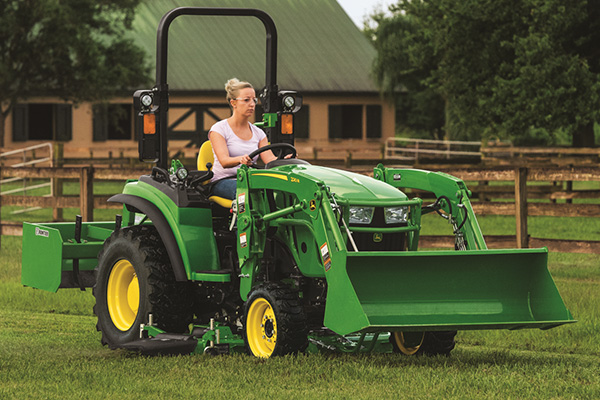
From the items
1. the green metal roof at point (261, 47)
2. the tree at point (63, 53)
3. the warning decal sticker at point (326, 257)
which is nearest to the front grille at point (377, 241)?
the warning decal sticker at point (326, 257)

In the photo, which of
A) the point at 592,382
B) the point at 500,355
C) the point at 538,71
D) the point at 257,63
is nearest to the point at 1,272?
the point at 500,355

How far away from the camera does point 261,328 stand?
782 centimetres

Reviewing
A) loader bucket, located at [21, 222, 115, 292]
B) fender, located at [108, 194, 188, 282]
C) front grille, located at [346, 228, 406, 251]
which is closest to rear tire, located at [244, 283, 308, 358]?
front grille, located at [346, 228, 406, 251]

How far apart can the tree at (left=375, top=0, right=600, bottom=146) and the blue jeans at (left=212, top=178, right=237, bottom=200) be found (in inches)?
982

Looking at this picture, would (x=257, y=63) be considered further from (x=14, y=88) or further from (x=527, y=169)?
(x=527, y=169)

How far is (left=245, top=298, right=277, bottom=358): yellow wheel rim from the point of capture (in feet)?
25.2

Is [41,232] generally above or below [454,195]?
below

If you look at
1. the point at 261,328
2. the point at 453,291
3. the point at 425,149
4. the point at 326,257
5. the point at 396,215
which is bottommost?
the point at 261,328

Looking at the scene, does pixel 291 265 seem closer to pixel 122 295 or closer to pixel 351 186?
pixel 351 186

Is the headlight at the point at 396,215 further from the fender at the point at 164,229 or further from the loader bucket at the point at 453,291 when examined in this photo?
the fender at the point at 164,229

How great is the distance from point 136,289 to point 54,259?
3.17 ft

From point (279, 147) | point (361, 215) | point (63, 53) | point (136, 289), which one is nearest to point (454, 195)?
point (361, 215)

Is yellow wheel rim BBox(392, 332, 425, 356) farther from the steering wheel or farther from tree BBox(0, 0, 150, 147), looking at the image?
tree BBox(0, 0, 150, 147)

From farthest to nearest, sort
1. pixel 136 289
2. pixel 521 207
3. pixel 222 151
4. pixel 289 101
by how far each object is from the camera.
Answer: pixel 521 207 → pixel 289 101 → pixel 136 289 → pixel 222 151
